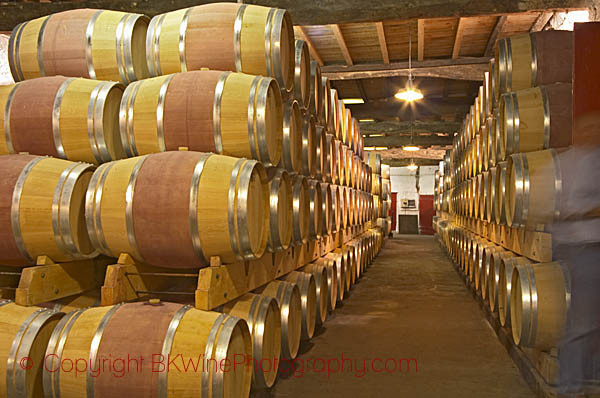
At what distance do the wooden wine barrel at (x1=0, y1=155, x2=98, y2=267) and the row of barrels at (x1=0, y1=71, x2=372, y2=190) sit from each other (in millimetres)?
271

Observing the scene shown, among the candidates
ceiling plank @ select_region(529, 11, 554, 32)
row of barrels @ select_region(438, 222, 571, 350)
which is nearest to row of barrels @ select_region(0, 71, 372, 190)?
row of barrels @ select_region(438, 222, 571, 350)

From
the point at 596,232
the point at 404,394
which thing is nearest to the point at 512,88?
the point at 596,232

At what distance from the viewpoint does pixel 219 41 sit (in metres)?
3.27

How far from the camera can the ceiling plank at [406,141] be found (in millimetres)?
17031

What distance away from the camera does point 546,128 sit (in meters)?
3.97

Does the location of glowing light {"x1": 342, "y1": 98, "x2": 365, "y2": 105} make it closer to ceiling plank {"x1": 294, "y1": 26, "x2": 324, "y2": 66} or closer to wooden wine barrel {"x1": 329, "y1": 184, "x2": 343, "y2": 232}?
ceiling plank {"x1": 294, "y1": 26, "x2": 324, "y2": 66}

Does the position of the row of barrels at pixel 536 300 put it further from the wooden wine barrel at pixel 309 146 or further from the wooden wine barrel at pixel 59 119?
the wooden wine barrel at pixel 59 119

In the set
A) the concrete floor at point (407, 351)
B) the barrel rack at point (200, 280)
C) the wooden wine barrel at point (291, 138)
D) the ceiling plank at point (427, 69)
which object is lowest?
the concrete floor at point (407, 351)

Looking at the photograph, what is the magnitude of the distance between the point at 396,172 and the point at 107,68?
81.9 feet

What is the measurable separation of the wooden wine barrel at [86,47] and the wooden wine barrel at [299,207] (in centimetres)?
148

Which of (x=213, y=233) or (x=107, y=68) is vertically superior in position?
(x=107, y=68)

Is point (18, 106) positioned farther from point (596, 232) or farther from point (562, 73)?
point (562, 73)

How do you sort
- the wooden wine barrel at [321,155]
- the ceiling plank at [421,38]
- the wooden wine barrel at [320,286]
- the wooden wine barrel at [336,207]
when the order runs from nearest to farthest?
the wooden wine barrel at [320,286] < the wooden wine barrel at [321,155] < the wooden wine barrel at [336,207] < the ceiling plank at [421,38]

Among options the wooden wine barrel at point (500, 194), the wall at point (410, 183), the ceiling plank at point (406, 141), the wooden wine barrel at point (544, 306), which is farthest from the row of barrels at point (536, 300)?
the wall at point (410, 183)
